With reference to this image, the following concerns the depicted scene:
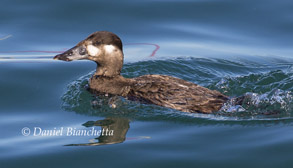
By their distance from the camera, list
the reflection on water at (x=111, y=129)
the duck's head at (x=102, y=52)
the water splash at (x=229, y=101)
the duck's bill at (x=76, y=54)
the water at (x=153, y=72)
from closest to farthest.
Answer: the water at (x=153, y=72) → the reflection on water at (x=111, y=129) → the water splash at (x=229, y=101) → the duck's head at (x=102, y=52) → the duck's bill at (x=76, y=54)

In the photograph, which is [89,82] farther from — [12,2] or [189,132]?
[12,2]

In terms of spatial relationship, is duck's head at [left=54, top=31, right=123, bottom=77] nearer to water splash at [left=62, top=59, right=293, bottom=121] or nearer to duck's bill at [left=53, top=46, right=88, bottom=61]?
duck's bill at [left=53, top=46, right=88, bottom=61]

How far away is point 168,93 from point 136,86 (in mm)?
485

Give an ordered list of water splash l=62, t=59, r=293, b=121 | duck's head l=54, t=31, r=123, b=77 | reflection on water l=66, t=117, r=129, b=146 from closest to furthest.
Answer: reflection on water l=66, t=117, r=129, b=146 < water splash l=62, t=59, r=293, b=121 < duck's head l=54, t=31, r=123, b=77

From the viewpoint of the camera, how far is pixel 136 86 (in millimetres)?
6633

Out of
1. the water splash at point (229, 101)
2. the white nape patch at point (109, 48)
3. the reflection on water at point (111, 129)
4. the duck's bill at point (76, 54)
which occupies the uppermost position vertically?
the white nape patch at point (109, 48)

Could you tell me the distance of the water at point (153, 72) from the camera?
17.3 ft

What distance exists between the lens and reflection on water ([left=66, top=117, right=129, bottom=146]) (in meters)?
5.56

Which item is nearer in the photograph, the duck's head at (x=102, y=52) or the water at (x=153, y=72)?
the water at (x=153, y=72)

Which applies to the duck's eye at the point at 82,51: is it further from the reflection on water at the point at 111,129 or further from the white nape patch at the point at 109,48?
the reflection on water at the point at 111,129

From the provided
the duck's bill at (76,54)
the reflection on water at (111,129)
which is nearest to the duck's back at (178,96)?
the reflection on water at (111,129)

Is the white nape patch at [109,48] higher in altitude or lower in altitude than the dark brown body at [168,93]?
higher

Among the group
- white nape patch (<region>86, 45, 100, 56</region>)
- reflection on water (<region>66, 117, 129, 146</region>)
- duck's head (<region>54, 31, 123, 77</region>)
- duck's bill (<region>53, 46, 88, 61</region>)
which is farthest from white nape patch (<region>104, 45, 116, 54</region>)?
reflection on water (<region>66, 117, 129, 146</region>)

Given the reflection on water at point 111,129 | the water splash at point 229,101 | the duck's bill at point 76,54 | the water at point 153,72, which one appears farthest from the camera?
the duck's bill at point 76,54
